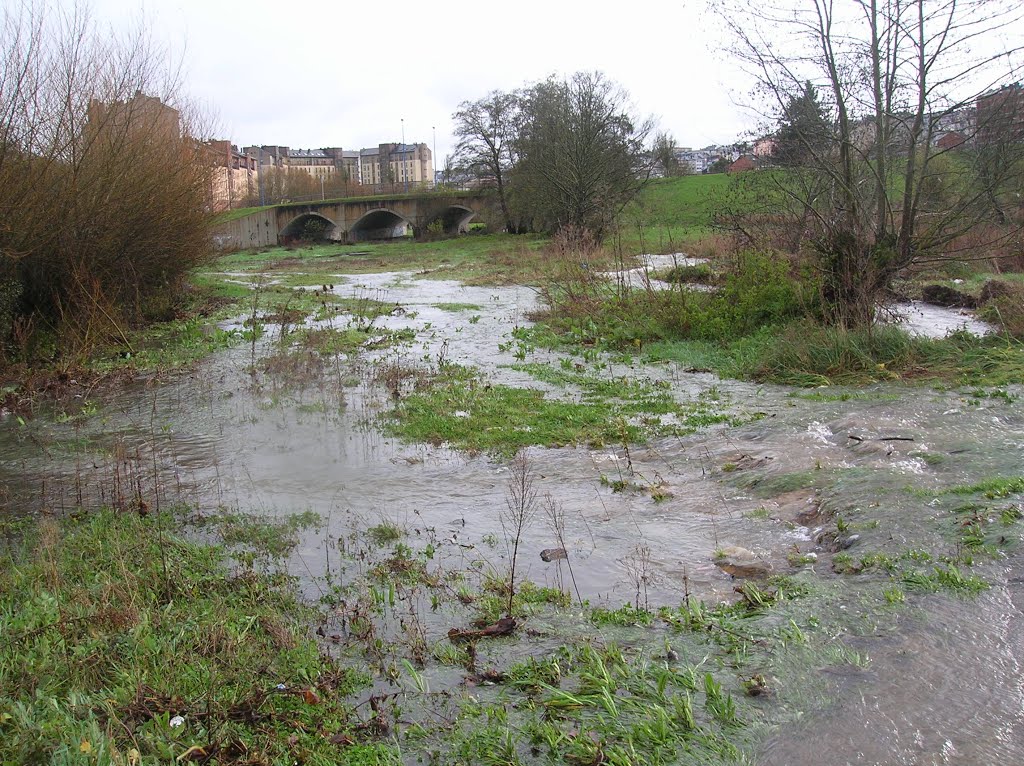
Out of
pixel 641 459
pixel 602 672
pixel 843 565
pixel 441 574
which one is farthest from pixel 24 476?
pixel 843 565

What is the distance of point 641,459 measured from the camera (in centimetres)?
857

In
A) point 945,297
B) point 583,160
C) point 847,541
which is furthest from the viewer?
point 583,160

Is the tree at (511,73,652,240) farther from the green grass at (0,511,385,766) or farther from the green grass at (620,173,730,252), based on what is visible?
the green grass at (0,511,385,766)

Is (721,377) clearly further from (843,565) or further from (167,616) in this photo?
(167,616)

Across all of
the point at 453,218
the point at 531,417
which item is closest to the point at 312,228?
the point at 453,218

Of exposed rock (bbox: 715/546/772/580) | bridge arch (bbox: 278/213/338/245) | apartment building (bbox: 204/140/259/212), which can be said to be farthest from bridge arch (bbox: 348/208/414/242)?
exposed rock (bbox: 715/546/772/580)

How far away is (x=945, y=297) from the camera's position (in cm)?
1998

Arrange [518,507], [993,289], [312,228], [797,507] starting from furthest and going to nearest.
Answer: [312,228] < [993,289] < [518,507] < [797,507]

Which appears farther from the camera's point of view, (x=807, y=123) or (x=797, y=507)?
(x=807, y=123)

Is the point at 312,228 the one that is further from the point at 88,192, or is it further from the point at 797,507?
the point at 797,507

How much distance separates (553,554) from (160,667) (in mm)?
2869

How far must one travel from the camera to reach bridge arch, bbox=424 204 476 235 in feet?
235

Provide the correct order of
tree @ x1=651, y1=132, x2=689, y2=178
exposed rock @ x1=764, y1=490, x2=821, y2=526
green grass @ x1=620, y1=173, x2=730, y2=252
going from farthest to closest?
tree @ x1=651, y1=132, x2=689, y2=178 → green grass @ x1=620, y1=173, x2=730, y2=252 → exposed rock @ x1=764, y1=490, x2=821, y2=526

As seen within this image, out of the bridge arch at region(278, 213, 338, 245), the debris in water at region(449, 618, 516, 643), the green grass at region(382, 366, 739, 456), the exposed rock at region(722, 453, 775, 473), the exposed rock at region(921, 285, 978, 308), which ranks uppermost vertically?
the bridge arch at region(278, 213, 338, 245)
